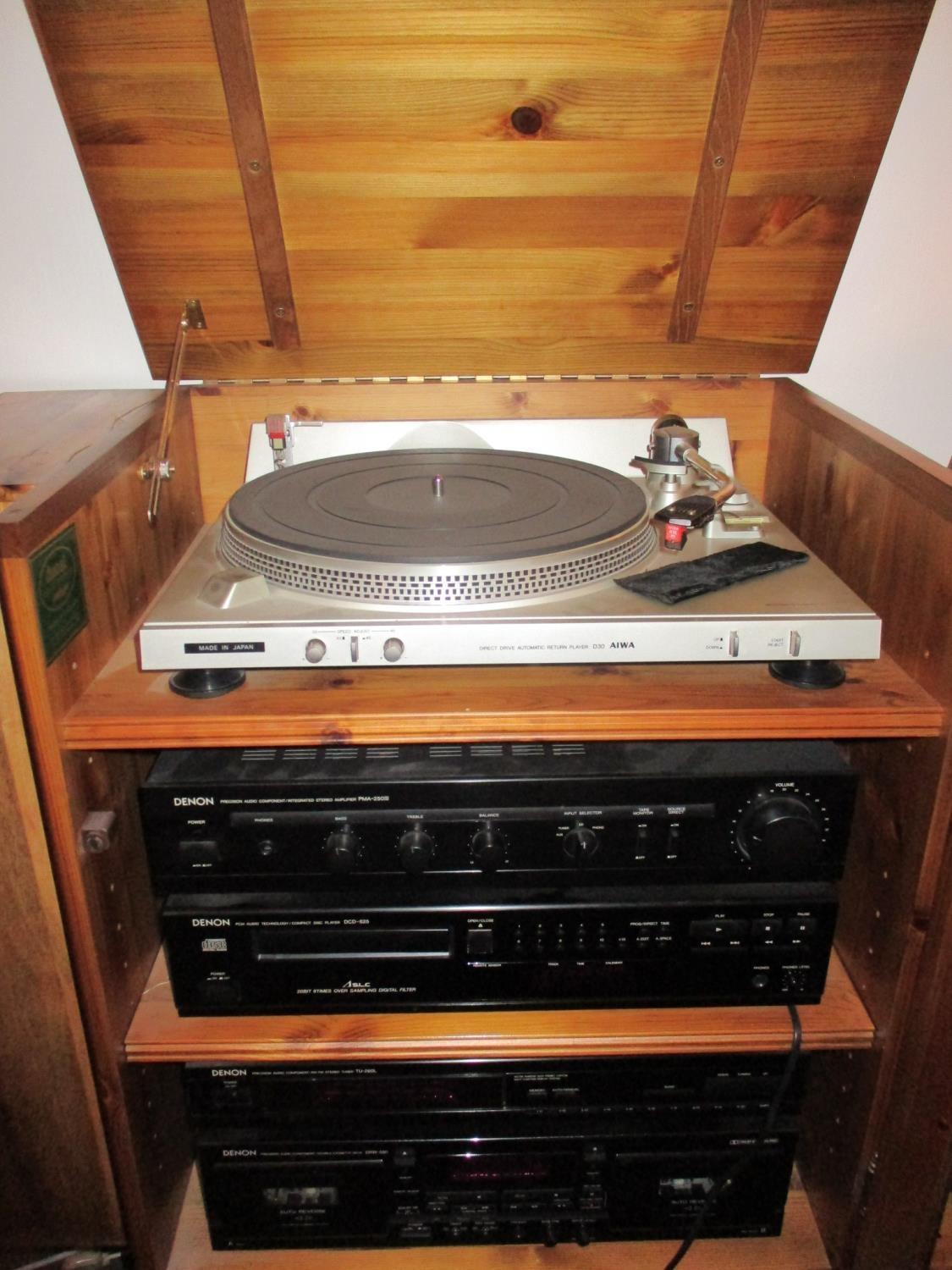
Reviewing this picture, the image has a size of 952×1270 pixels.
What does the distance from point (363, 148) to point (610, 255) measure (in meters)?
0.31

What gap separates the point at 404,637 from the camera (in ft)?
2.77

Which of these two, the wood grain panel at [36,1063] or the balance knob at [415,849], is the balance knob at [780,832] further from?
the wood grain panel at [36,1063]

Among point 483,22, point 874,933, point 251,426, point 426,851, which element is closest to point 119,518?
point 251,426

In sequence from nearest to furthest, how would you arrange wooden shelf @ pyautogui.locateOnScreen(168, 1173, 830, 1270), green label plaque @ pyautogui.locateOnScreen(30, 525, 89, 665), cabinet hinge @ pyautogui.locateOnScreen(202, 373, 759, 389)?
green label plaque @ pyautogui.locateOnScreen(30, 525, 89, 665) < wooden shelf @ pyautogui.locateOnScreen(168, 1173, 830, 1270) < cabinet hinge @ pyautogui.locateOnScreen(202, 373, 759, 389)

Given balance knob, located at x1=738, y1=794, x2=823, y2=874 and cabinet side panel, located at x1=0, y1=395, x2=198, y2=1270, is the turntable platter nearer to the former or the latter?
cabinet side panel, located at x1=0, y1=395, x2=198, y2=1270

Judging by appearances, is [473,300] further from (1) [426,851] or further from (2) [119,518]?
(1) [426,851]

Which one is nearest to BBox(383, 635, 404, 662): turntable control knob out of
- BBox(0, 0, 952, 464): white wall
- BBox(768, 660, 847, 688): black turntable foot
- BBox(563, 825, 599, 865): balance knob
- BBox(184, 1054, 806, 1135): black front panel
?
BBox(563, 825, 599, 865): balance knob

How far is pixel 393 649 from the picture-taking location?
85 centimetres

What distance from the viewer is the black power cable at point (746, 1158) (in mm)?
1038

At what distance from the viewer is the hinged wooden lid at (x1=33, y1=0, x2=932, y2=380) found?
0.94 m

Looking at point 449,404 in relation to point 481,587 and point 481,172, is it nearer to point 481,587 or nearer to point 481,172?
point 481,172

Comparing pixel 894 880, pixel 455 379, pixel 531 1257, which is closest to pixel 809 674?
pixel 894 880

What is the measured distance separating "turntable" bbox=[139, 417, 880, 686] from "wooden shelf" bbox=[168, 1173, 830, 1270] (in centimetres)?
75

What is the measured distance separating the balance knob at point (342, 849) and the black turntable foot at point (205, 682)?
169 mm
